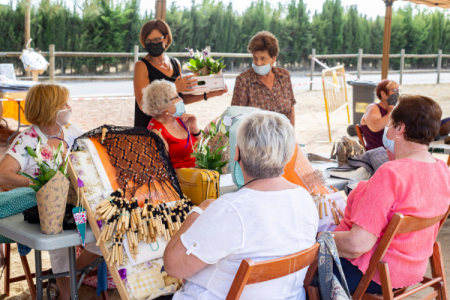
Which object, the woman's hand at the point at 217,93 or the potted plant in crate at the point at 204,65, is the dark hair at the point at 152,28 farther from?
the woman's hand at the point at 217,93

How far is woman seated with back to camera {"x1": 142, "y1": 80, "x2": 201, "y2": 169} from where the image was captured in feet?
9.84

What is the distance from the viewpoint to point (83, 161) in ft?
6.48

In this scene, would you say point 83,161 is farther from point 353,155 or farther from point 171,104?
point 353,155

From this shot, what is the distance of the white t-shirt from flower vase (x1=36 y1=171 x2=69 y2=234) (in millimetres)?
599

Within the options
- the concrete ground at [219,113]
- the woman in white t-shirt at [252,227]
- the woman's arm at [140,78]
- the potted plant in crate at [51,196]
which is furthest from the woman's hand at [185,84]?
the concrete ground at [219,113]

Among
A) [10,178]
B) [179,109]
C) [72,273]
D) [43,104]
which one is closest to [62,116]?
[43,104]

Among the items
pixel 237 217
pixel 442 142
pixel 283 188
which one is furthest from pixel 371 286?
pixel 442 142

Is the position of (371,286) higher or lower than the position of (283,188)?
lower

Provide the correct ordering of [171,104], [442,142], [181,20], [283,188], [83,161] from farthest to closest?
1. [181,20]
2. [442,142]
3. [171,104]
4. [83,161]
5. [283,188]

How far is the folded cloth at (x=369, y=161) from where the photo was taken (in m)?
3.08

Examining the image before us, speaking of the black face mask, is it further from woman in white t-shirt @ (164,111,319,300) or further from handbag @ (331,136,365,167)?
woman in white t-shirt @ (164,111,319,300)

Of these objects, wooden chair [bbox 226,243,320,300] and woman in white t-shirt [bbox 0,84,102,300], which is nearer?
wooden chair [bbox 226,243,320,300]

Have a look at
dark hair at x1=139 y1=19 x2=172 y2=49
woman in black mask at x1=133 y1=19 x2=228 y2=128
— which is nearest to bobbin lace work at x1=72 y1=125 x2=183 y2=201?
woman in black mask at x1=133 y1=19 x2=228 y2=128

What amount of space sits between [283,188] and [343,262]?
71cm
